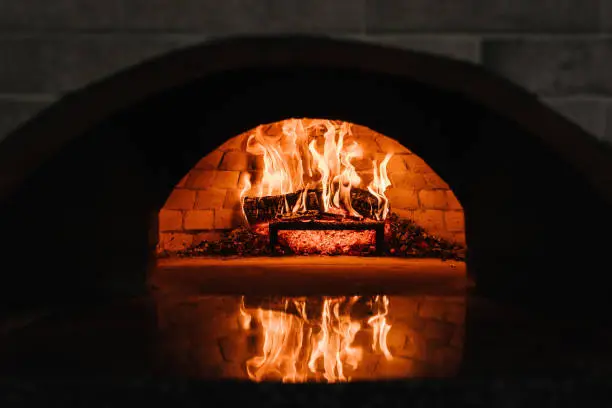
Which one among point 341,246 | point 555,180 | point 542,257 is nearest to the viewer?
Answer: point 555,180

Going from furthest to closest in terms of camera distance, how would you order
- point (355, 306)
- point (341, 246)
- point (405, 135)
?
point (341, 246), point (405, 135), point (355, 306)

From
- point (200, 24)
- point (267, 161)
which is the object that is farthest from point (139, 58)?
point (267, 161)

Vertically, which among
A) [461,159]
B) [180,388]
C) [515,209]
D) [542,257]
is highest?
[461,159]

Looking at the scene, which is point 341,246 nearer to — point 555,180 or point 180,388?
point 555,180

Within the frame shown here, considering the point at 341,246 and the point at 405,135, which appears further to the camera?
the point at 341,246

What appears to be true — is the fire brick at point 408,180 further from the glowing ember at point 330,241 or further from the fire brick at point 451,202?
the glowing ember at point 330,241

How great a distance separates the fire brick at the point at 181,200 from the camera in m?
8.09

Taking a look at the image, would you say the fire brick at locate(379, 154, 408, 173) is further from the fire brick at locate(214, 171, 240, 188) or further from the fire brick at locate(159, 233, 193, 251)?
the fire brick at locate(159, 233, 193, 251)

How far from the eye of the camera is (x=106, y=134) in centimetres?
446

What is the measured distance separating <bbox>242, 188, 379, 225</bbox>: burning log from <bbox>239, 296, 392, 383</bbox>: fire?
331 cm

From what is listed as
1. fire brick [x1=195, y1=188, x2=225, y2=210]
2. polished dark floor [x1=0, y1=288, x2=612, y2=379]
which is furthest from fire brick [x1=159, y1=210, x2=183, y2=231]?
polished dark floor [x1=0, y1=288, x2=612, y2=379]

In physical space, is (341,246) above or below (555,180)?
below

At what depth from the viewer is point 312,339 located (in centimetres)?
349

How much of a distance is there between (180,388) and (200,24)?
4.14 ft
